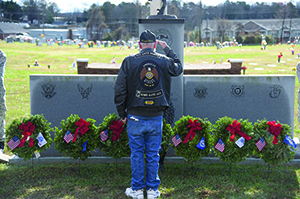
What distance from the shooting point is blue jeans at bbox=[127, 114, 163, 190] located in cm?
446

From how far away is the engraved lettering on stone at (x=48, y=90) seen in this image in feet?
20.3

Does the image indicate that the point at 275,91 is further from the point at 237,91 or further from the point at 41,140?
the point at 41,140

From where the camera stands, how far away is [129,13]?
9544 centimetres

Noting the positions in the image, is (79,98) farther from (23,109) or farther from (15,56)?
(15,56)

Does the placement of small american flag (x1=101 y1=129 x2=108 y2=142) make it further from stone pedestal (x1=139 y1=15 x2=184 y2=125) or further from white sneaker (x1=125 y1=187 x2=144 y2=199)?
stone pedestal (x1=139 y1=15 x2=184 y2=125)

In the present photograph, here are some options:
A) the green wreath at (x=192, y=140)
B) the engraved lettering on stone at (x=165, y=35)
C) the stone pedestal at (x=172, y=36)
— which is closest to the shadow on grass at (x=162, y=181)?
the green wreath at (x=192, y=140)

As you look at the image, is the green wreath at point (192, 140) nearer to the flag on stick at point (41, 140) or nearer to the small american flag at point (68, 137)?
the small american flag at point (68, 137)

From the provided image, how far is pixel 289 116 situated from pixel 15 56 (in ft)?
90.0

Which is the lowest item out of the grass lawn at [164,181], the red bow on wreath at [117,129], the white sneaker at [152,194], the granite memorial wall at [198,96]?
the grass lawn at [164,181]

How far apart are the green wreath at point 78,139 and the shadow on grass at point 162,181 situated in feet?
1.36

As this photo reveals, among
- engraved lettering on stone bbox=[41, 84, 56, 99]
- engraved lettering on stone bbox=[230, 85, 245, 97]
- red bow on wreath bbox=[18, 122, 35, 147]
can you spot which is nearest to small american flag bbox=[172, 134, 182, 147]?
engraved lettering on stone bbox=[230, 85, 245, 97]

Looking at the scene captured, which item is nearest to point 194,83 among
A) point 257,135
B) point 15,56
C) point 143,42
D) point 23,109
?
point 257,135

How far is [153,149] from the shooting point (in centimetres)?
452

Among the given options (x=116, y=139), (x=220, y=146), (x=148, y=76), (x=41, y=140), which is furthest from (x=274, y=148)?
(x=41, y=140)
